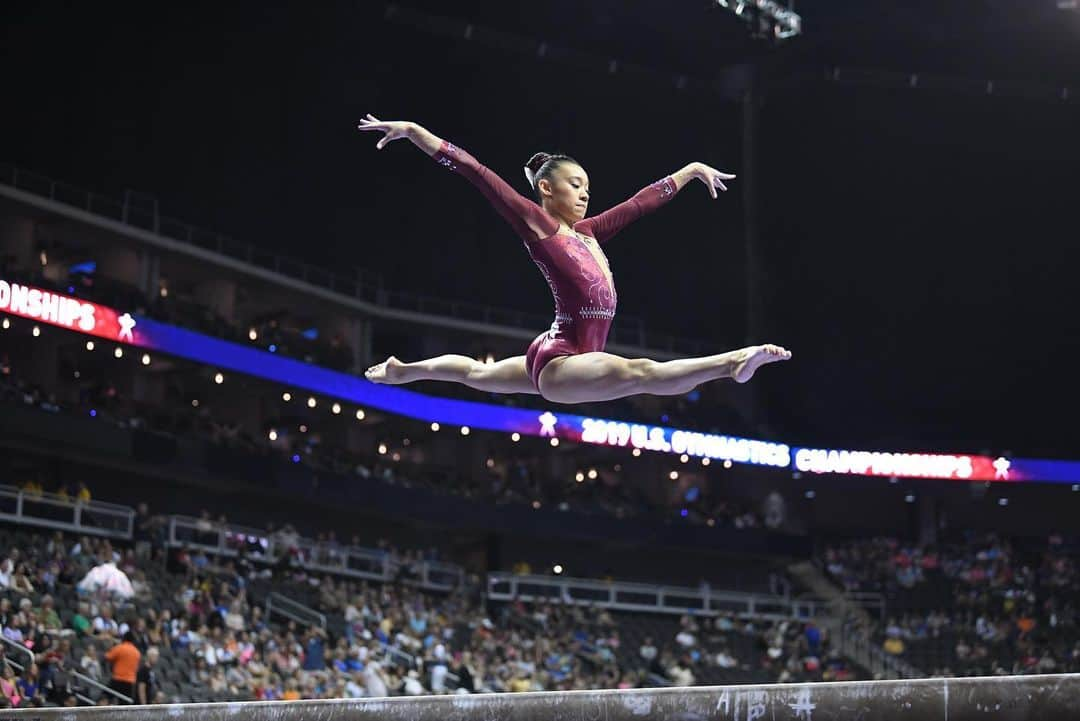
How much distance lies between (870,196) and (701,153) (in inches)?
184

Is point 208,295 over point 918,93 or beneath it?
beneath

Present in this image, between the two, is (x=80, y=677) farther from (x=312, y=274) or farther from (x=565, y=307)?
(x=312, y=274)

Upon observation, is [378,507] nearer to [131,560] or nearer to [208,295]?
[208,295]

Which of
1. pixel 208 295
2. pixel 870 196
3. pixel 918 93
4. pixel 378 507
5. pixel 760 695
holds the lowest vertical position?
pixel 760 695

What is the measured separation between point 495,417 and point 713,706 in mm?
28417

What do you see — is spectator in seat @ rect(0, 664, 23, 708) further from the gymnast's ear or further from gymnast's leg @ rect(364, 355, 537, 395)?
the gymnast's ear

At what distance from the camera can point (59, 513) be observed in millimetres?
24219

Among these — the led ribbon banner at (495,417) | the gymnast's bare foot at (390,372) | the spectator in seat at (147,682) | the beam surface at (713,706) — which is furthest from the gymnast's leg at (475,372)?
the led ribbon banner at (495,417)

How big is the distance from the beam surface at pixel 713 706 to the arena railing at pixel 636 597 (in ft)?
79.2

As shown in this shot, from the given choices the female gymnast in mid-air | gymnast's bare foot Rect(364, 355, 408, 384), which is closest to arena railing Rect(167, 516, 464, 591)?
gymnast's bare foot Rect(364, 355, 408, 384)

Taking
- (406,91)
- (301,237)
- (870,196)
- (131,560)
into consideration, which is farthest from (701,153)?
(131,560)

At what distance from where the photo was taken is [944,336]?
3934cm

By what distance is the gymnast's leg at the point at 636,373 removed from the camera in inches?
265

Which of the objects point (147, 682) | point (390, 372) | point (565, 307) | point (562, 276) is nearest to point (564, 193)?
point (562, 276)
